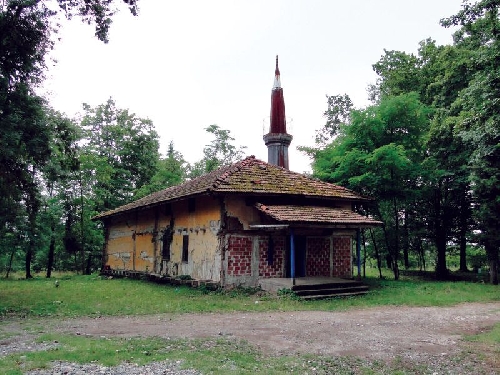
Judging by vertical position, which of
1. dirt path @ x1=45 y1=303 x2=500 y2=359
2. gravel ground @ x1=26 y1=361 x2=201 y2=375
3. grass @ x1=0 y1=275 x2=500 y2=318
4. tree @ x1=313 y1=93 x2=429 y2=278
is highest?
tree @ x1=313 y1=93 x2=429 y2=278

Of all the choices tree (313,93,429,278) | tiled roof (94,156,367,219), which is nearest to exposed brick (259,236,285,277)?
tiled roof (94,156,367,219)

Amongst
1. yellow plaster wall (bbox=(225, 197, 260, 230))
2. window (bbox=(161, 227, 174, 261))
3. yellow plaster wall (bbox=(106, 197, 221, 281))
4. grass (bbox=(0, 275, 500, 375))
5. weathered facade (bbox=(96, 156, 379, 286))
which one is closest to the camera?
grass (bbox=(0, 275, 500, 375))

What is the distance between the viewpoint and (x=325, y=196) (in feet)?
53.3

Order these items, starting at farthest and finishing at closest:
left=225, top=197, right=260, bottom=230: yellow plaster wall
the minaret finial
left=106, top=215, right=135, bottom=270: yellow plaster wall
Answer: the minaret finial < left=106, top=215, right=135, bottom=270: yellow plaster wall < left=225, top=197, right=260, bottom=230: yellow plaster wall

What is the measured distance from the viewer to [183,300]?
1255 centimetres

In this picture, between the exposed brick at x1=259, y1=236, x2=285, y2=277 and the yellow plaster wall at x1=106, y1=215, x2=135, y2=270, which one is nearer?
the exposed brick at x1=259, y1=236, x2=285, y2=277

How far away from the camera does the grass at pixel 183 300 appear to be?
35.5 feet

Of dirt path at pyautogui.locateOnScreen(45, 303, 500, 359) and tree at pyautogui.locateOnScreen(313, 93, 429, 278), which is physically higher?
tree at pyautogui.locateOnScreen(313, 93, 429, 278)

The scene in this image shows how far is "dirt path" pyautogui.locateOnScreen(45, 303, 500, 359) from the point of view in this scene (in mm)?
6875

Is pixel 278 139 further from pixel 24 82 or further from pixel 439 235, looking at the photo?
pixel 24 82

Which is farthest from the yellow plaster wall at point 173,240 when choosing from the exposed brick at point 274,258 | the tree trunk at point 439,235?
the tree trunk at point 439,235

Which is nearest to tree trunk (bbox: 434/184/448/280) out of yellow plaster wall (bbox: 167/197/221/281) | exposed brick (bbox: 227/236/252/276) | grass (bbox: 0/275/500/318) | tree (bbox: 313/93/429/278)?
→ tree (bbox: 313/93/429/278)

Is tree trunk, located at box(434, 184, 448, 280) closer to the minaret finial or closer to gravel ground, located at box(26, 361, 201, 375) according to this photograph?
the minaret finial

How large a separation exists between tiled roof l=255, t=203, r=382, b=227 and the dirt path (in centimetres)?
357
